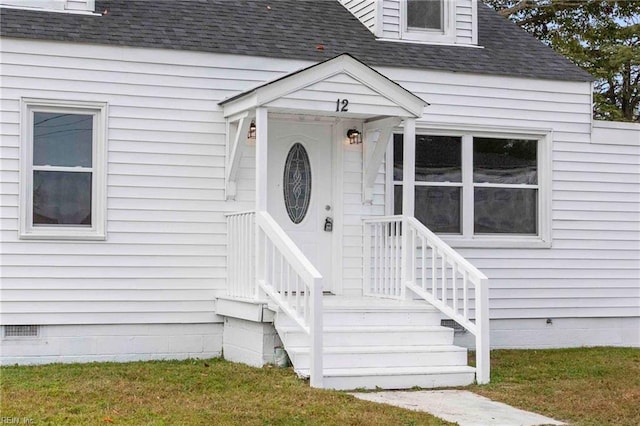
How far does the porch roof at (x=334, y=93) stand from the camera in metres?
9.62

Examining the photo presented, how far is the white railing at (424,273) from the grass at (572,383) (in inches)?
20.2

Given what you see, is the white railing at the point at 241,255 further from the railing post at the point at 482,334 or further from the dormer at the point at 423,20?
the dormer at the point at 423,20

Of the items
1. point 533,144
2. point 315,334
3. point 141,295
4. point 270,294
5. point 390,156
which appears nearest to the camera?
point 315,334

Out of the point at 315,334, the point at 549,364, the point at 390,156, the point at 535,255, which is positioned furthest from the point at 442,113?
the point at 315,334

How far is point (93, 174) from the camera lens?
33.4ft

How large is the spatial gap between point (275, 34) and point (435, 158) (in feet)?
8.01

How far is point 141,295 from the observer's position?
10.3m

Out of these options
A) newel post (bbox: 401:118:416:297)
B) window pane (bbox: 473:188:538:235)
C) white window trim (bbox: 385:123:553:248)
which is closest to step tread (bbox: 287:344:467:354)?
newel post (bbox: 401:118:416:297)

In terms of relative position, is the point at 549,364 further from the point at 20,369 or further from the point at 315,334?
the point at 20,369

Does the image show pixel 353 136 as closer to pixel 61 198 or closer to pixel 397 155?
pixel 397 155

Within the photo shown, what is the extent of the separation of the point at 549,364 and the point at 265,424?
4579 millimetres

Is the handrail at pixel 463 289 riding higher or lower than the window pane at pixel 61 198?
lower

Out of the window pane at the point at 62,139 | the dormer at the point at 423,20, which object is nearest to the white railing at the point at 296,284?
the window pane at the point at 62,139

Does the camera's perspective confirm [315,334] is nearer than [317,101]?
Yes
